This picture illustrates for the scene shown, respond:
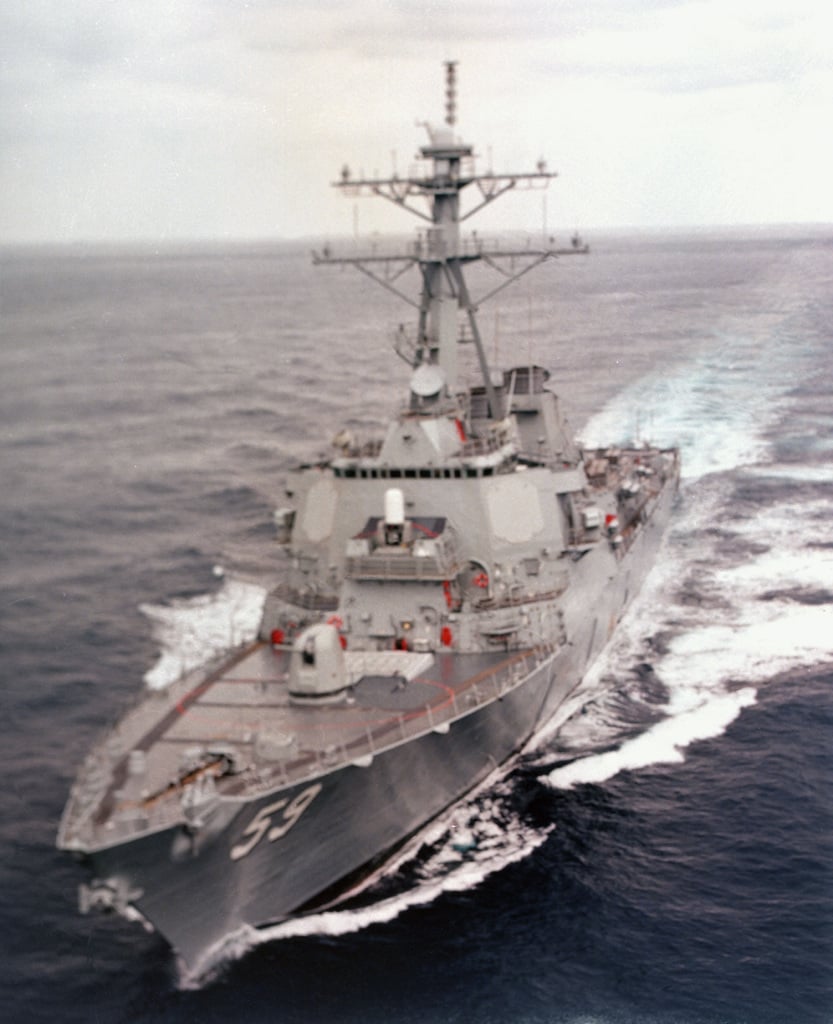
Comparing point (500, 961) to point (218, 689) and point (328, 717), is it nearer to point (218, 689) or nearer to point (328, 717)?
point (328, 717)

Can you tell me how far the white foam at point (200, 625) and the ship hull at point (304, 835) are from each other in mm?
3515

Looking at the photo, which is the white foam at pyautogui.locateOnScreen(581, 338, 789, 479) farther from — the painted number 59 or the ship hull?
the painted number 59

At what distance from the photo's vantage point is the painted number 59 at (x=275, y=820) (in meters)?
13.5

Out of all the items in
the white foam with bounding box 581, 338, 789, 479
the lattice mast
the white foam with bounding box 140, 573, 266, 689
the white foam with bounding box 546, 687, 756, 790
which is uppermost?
the lattice mast

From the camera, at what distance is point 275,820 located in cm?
1379

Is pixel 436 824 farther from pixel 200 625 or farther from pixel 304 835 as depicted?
pixel 200 625

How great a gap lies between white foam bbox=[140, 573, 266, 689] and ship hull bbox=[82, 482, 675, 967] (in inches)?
138

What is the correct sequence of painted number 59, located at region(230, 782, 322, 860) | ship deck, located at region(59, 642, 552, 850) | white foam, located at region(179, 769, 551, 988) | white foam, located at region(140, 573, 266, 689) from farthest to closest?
white foam, located at region(140, 573, 266, 689) < white foam, located at region(179, 769, 551, 988) < painted number 59, located at region(230, 782, 322, 860) < ship deck, located at region(59, 642, 552, 850)

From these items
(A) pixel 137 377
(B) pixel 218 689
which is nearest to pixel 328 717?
(B) pixel 218 689

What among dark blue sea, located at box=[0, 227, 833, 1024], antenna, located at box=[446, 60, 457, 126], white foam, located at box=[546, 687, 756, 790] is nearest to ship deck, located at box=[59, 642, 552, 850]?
dark blue sea, located at box=[0, 227, 833, 1024]

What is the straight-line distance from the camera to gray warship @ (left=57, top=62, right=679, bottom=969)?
43.6 feet

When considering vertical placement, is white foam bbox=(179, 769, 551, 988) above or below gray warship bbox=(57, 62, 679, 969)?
below

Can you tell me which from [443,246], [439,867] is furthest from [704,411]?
[439,867]

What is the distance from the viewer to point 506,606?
753 inches
